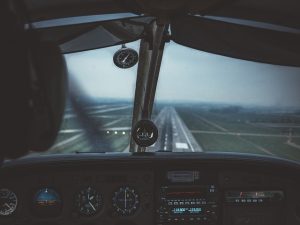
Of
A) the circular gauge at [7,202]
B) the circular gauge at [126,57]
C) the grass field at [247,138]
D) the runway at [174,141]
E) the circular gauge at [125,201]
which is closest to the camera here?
the circular gauge at [7,202]

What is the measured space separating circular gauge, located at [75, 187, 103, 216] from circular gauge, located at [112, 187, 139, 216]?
0.55ft

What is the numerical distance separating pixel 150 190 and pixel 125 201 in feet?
0.73

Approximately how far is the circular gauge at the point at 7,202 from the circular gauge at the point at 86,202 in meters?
0.49

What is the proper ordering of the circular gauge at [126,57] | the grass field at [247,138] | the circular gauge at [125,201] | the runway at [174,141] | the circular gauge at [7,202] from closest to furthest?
the circular gauge at [7,202], the circular gauge at [125,201], the circular gauge at [126,57], the runway at [174,141], the grass field at [247,138]

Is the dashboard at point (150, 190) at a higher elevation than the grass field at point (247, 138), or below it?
below

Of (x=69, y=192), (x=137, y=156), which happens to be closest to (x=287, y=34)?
(x=137, y=156)

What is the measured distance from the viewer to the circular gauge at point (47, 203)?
3.12m

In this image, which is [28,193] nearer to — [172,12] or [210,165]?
[210,165]

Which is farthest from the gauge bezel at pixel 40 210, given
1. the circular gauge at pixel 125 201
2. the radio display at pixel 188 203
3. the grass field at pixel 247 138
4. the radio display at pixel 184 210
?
the grass field at pixel 247 138

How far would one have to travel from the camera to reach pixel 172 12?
2.81 m

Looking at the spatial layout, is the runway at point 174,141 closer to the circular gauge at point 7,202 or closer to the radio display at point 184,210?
the radio display at point 184,210

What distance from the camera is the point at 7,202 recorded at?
310 centimetres

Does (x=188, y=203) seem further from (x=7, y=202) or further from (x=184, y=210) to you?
(x=7, y=202)

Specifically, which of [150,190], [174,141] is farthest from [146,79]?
[174,141]
